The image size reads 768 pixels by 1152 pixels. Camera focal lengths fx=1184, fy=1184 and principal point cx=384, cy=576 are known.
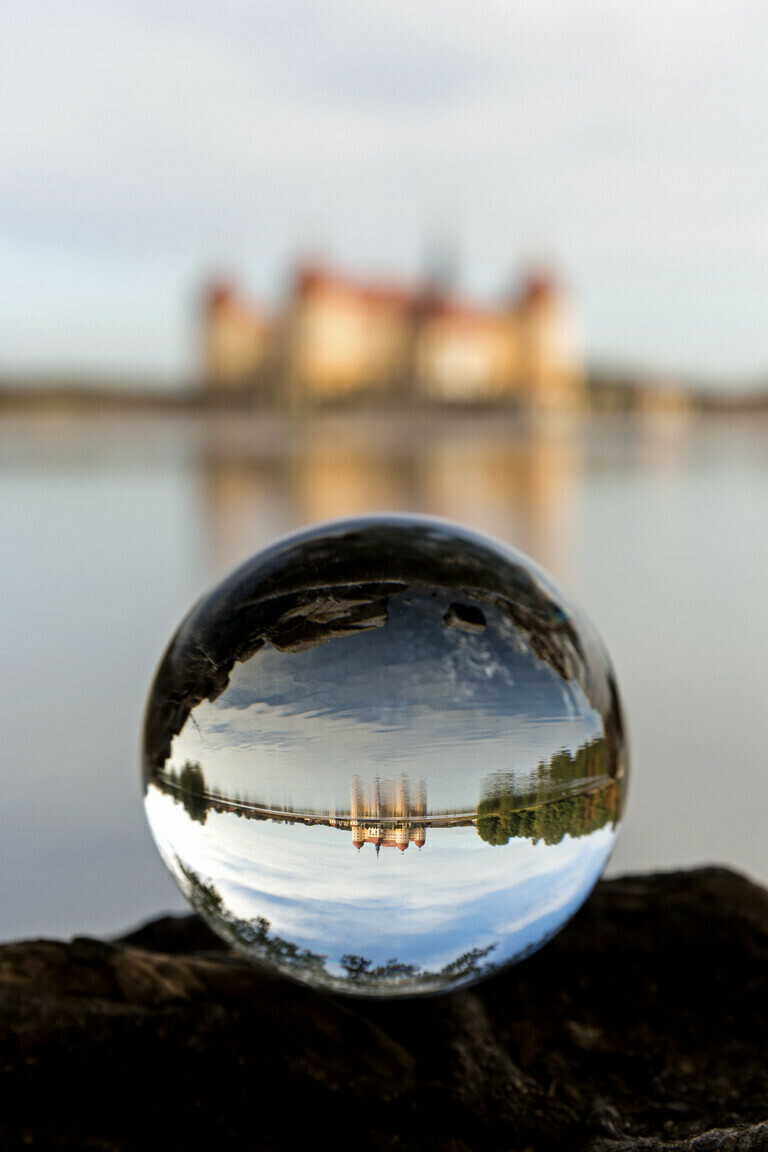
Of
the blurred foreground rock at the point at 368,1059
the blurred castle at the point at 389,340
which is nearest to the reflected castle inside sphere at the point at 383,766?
the blurred foreground rock at the point at 368,1059

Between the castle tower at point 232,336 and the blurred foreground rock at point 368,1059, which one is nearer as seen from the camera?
the blurred foreground rock at point 368,1059

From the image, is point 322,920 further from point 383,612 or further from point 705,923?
point 705,923

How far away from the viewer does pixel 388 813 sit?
2346 millimetres

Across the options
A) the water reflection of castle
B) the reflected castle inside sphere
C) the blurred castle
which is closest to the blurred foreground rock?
the reflected castle inside sphere

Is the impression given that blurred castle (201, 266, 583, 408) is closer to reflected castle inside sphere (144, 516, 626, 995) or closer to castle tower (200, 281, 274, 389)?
castle tower (200, 281, 274, 389)

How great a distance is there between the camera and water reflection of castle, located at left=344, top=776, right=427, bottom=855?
7.68 feet

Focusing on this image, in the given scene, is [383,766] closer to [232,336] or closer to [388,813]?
[388,813]

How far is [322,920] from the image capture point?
245cm

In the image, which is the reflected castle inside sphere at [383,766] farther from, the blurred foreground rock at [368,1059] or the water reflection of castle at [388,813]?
the blurred foreground rock at [368,1059]

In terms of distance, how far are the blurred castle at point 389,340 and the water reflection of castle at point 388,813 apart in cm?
6415

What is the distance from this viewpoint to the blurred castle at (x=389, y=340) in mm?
70125

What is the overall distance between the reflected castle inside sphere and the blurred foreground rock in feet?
0.53

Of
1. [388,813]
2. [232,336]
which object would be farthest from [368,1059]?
[232,336]

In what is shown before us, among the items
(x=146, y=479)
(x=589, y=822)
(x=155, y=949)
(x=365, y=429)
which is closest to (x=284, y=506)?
(x=146, y=479)
